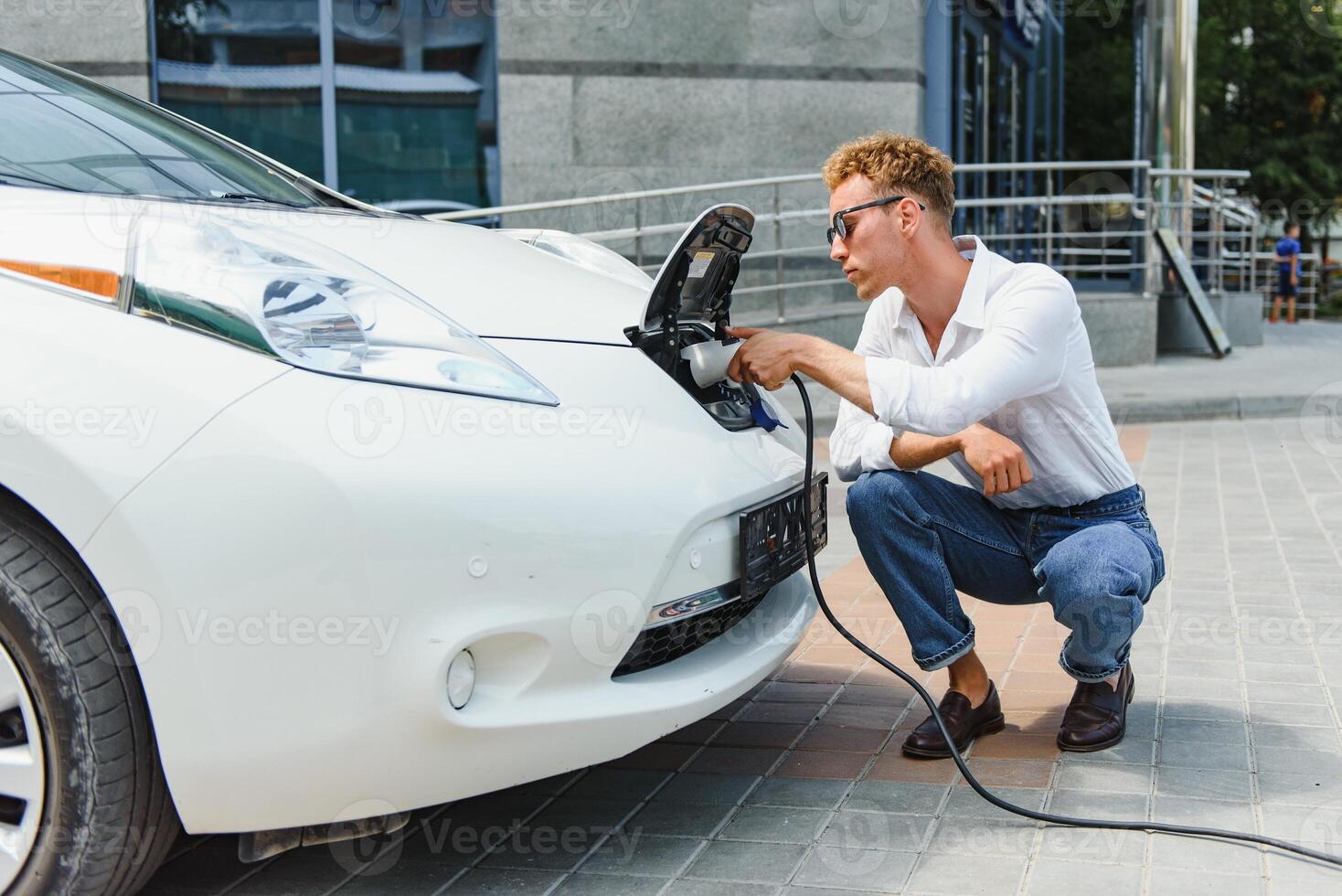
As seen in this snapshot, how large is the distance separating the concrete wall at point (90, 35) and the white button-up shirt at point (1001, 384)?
882 centimetres

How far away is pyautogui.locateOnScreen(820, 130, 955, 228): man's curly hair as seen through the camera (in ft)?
9.67

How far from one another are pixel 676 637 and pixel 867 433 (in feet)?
2.80

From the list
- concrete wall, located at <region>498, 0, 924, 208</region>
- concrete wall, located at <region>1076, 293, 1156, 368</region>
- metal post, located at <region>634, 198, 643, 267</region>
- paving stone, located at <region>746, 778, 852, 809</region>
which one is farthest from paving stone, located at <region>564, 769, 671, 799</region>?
concrete wall, located at <region>1076, 293, 1156, 368</region>

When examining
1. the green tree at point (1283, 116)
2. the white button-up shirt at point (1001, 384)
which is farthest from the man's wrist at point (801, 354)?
the green tree at point (1283, 116)

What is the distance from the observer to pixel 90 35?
10.5 meters

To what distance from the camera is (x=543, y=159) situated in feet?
36.1


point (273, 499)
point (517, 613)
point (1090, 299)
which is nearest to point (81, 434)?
point (273, 499)

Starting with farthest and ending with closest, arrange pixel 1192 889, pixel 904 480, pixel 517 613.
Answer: pixel 904 480 < pixel 1192 889 < pixel 517 613

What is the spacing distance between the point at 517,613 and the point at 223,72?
9548mm

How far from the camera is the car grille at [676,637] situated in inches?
95.1

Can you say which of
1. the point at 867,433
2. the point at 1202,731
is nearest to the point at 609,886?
the point at 867,433

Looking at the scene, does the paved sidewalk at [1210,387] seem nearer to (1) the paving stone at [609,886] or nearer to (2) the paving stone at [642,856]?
(2) the paving stone at [642,856]

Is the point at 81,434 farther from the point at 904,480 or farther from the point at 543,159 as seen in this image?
the point at 543,159

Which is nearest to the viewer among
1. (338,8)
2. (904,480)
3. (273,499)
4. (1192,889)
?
(273,499)
